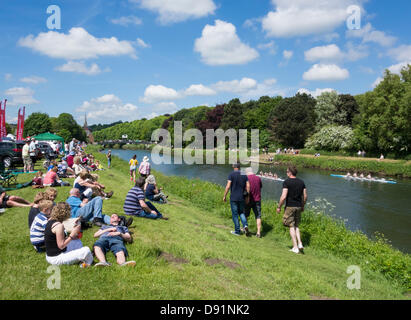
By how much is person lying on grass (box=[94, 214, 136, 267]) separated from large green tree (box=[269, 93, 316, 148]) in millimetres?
60665

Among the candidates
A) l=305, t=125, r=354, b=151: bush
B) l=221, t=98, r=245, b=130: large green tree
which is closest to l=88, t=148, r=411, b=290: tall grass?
l=305, t=125, r=354, b=151: bush

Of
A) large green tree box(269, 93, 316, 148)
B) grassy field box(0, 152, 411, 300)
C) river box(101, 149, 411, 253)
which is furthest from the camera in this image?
large green tree box(269, 93, 316, 148)

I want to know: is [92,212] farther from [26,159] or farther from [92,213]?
[26,159]

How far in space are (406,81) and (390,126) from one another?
8008mm

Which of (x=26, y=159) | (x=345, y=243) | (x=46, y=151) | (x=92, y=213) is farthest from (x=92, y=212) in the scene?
(x=46, y=151)

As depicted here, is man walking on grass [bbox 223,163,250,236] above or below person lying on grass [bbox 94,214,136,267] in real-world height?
above

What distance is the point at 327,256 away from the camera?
9.67 metres

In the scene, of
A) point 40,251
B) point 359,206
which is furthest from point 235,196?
point 359,206

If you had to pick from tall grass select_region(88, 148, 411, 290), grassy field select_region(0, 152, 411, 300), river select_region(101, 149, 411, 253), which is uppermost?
grassy field select_region(0, 152, 411, 300)

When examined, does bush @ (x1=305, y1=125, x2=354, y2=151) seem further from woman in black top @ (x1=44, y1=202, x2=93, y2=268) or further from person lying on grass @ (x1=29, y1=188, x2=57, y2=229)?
woman in black top @ (x1=44, y1=202, x2=93, y2=268)

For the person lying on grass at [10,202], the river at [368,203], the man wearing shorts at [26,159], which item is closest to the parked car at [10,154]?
the man wearing shorts at [26,159]

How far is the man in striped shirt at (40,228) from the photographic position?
6.20 m

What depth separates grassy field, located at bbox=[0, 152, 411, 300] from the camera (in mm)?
5082
